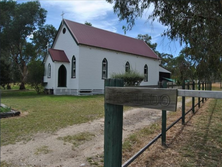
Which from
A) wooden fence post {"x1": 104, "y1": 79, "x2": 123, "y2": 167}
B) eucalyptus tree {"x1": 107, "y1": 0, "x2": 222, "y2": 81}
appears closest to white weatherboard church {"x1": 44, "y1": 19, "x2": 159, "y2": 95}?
eucalyptus tree {"x1": 107, "y1": 0, "x2": 222, "y2": 81}

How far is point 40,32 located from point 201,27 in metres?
32.6

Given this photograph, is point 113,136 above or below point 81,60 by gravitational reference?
below

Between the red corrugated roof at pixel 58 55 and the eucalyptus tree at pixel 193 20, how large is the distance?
15.1 m

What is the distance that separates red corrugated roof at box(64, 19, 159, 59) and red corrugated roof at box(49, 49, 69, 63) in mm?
2727

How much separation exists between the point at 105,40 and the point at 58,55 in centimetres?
632

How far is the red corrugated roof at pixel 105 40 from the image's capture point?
20.2m

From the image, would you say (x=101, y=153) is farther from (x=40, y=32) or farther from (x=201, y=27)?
(x=40, y=32)

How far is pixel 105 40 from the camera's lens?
75.5ft

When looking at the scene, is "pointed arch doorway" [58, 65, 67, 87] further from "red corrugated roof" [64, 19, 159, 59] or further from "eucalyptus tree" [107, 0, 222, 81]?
"eucalyptus tree" [107, 0, 222, 81]

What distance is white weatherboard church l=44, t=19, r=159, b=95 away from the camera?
1938cm

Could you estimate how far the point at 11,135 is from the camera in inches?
198

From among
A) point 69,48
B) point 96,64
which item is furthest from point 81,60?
point 69,48

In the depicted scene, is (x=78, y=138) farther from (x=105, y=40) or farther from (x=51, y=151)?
(x=105, y=40)

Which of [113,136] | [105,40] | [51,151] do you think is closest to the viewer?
[113,136]
